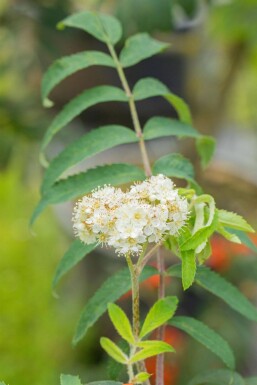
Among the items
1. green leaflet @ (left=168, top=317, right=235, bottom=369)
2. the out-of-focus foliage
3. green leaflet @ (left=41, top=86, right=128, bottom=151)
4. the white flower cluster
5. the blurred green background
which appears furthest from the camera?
the out-of-focus foliage

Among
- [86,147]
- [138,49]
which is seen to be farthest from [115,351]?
[138,49]

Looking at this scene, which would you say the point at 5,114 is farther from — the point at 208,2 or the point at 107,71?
the point at 107,71

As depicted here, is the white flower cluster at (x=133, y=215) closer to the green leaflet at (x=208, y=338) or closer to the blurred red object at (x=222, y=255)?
the green leaflet at (x=208, y=338)

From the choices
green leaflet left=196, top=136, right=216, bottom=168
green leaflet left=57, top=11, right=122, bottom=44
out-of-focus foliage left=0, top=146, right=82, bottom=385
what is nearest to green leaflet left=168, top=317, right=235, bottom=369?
green leaflet left=196, top=136, right=216, bottom=168

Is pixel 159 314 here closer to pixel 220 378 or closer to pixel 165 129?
pixel 220 378

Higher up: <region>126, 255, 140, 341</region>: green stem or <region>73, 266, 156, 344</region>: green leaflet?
<region>73, 266, 156, 344</region>: green leaflet

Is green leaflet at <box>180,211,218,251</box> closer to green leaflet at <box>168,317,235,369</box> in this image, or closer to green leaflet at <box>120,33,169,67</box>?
green leaflet at <box>168,317,235,369</box>

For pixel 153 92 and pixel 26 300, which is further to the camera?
pixel 26 300

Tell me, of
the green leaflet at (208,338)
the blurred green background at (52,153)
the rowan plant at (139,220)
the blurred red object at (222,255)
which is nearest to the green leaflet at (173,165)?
the rowan plant at (139,220)
